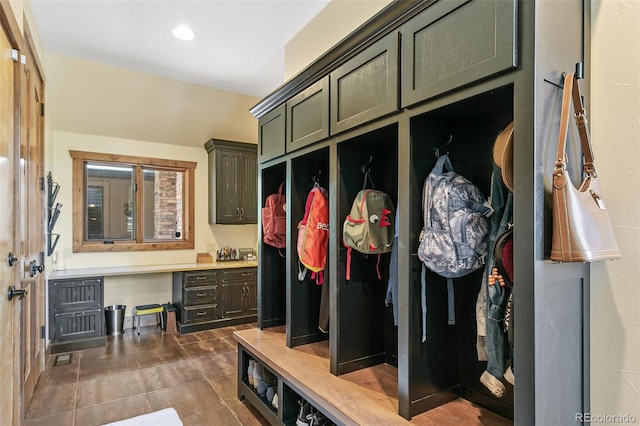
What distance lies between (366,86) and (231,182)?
3970mm

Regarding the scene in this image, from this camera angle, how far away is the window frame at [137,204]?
4.91 m

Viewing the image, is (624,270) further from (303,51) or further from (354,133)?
(303,51)

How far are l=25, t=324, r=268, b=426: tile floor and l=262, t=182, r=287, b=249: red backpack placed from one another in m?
1.36

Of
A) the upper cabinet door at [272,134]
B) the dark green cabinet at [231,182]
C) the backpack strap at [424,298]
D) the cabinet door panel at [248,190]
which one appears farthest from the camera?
the cabinet door panel at [248,190]

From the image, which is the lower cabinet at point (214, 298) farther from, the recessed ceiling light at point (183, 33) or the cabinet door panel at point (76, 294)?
the recessed ceiling light at point (183, 33)

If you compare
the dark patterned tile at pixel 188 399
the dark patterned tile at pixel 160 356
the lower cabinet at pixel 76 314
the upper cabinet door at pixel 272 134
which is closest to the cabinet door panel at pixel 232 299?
the dark patterned tile at pixel 160 356

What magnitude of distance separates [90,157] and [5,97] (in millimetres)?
3420

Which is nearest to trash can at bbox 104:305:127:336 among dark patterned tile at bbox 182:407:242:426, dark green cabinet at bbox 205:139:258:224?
dark green cabinet at bbox 205:139:258:224

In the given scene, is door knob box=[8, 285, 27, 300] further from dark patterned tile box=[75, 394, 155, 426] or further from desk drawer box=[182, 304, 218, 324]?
desk drawer box=[182, 304, 218, 324]

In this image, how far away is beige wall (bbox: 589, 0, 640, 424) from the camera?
137cm

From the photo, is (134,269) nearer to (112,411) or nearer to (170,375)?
(170,375)

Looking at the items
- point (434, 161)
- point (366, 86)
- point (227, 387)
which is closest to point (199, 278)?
point (227, 387)

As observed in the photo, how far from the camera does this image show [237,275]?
5.26 metres

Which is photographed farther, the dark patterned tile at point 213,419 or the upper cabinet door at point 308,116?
the dark patterned tile at point 213,419
